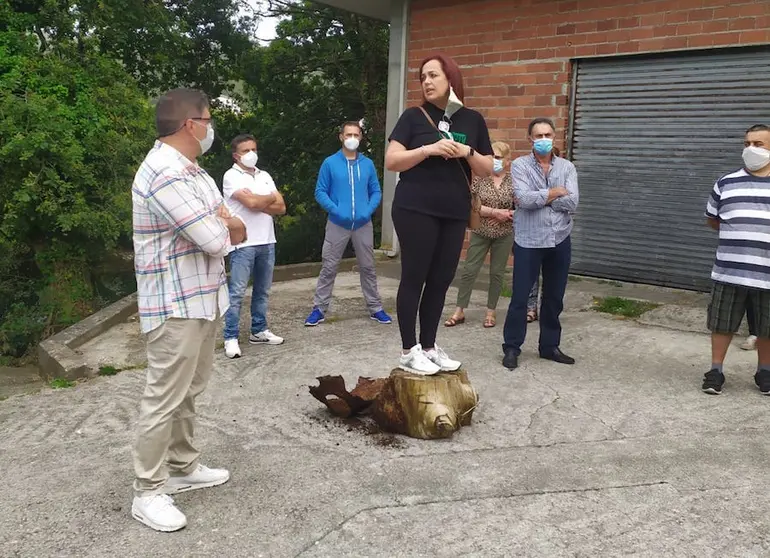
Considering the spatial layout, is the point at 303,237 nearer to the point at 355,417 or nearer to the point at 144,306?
the point at 355,417

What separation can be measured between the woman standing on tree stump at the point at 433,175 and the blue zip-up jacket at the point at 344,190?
2.41 meters

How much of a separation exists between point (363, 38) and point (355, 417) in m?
12.4

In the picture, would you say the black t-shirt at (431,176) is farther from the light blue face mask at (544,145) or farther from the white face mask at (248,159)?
the white face mask at (248,159)

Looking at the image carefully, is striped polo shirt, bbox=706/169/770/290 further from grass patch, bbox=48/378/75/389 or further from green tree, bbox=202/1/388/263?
green tree, bbox=202/1/388/263

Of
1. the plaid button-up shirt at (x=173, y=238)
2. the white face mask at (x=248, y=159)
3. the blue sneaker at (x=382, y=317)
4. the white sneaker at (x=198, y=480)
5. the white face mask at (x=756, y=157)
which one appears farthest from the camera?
the blue sneaker at (x=382, y=317)

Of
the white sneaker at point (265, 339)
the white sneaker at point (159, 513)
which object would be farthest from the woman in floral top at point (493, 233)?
the white sneaker at point (159, 513)

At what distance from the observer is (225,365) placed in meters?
5.56

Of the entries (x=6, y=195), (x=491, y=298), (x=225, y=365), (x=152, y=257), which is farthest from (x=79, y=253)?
(x=152, y=257)

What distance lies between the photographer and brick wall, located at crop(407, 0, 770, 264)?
7.56m

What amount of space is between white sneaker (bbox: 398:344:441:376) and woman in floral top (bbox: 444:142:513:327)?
2.51m

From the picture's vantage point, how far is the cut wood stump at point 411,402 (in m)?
4.06

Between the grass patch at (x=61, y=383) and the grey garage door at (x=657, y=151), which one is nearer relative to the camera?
the grass patch at (x=61, y=383)

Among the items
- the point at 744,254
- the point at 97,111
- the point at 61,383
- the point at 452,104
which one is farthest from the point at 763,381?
the point at 97,111

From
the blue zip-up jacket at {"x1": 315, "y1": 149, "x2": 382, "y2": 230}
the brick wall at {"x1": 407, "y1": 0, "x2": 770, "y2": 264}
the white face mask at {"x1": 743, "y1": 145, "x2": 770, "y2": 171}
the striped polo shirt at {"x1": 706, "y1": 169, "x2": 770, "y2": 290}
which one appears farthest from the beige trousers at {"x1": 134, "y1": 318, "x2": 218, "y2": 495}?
the brick wall at {"x1": 407, "y1": 0, "x2": 770, "y2": 264}
